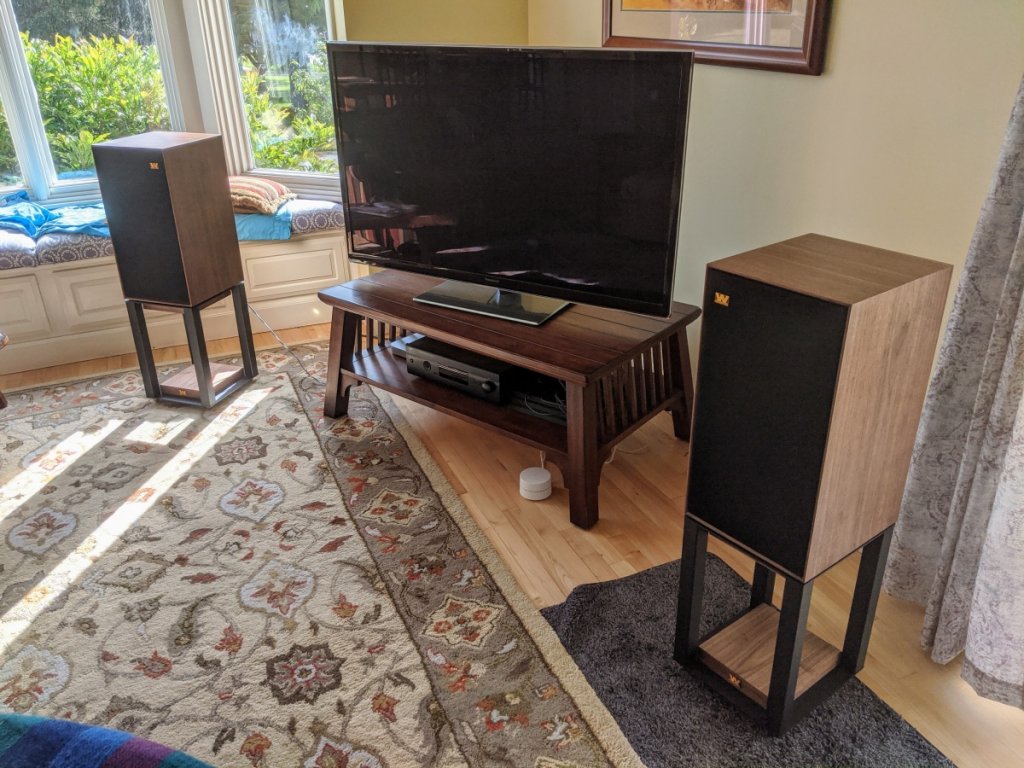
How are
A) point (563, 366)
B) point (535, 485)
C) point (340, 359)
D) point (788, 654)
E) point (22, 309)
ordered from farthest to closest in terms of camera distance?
point (22, 309), point (340, 359), point (535, 485), point (563, 366), point (788, 654)

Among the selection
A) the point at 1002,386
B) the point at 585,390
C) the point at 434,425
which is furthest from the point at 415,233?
the point at 1002,386

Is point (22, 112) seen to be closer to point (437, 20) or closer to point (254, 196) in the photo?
point (254, 196)

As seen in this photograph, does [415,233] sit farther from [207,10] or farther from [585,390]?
[207,10]

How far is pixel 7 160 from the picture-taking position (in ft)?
11.3

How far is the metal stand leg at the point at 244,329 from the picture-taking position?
2947 mm

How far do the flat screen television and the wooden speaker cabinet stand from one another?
606 millimetres

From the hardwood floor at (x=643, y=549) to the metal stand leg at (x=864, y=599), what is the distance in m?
0.07

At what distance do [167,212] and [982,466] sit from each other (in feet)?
7.79

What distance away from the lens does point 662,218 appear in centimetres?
205

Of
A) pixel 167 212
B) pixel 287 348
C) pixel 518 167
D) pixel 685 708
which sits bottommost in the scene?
pixel 685 708

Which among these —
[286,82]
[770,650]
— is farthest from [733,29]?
[286,82]

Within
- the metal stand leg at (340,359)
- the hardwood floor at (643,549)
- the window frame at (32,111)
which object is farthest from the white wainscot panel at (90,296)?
the metal stand leg at (340,359)

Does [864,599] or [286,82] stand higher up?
[286,82]

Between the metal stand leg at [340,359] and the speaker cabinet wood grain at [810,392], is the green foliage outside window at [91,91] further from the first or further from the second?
the speaker cabinet wood grain at [810,392]
